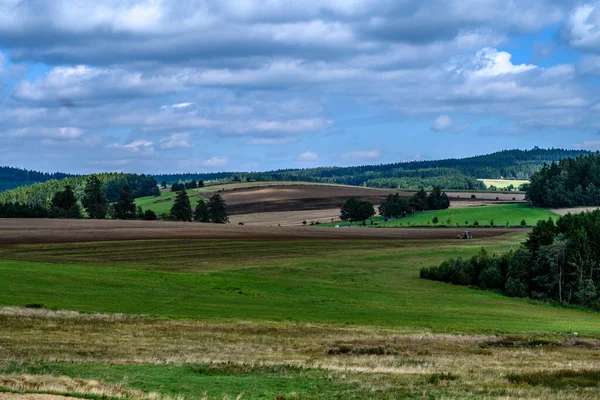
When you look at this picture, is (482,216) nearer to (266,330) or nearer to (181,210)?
(181,210)

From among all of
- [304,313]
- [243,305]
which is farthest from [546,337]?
[243,305]

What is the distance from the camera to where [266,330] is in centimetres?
4553

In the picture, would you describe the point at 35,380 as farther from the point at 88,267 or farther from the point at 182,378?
the point at 88,267

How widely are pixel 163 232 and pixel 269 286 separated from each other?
50.5 metres

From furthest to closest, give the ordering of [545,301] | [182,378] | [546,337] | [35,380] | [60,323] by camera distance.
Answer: [545,301]
[546,337]
[60,323]
[182,378]
[35,380]

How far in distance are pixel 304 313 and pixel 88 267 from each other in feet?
103

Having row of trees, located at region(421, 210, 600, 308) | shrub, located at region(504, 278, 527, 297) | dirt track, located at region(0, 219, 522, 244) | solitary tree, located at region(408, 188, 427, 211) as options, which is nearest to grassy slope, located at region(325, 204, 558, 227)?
solitary tree, located at region(408, 188, 427, 211)

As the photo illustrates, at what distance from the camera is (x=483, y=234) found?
139 meters

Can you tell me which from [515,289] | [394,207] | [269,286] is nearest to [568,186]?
[394,207]

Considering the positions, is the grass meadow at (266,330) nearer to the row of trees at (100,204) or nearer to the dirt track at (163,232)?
the dirt track at (163,232)

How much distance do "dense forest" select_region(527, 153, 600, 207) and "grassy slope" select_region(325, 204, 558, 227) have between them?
3938 mm

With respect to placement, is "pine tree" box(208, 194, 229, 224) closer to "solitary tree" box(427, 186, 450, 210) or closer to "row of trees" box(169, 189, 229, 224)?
"row of trees" box(169, 189, 229, 224)

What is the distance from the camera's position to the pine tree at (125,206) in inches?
6781

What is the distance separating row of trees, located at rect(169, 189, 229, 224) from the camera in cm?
17176
